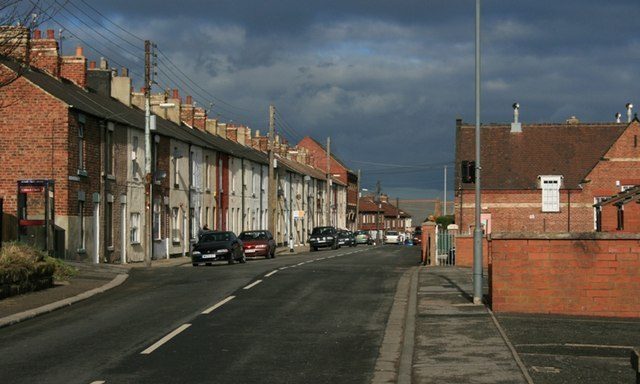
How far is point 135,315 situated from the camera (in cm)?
1812

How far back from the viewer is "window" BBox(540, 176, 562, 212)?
61.6 meters

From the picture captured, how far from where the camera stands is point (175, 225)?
51.1 metres

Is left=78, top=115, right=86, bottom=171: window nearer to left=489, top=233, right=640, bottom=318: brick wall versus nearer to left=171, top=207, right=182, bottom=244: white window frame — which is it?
left=171, top=207, right=182, bottom=244: white window frame

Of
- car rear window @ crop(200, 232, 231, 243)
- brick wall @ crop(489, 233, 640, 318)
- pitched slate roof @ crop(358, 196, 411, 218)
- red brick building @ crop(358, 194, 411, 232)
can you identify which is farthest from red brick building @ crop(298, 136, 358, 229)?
brick wall @ crop(489, 233, 640, 318)

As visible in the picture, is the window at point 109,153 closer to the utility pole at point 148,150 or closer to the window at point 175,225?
the utility pole at point 148,150

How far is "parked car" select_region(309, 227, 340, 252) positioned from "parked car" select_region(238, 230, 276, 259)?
61.6ft

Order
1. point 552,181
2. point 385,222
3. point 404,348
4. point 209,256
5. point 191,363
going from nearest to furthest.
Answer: point 191,363
point 404,348
point 209,256
point 552,181
point 385,222

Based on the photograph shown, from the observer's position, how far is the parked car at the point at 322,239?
68.4 meters

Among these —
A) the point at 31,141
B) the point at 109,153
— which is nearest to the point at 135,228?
the point at 109,153

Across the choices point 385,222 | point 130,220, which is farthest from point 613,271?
point 385,222

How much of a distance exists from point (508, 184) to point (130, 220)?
1121 inches

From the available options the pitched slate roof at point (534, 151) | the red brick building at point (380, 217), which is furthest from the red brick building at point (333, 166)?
the pitched slate roof at point (534, 151)

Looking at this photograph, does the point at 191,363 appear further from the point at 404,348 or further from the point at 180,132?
the point at 180,132

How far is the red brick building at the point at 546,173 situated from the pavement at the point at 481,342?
3938cm
